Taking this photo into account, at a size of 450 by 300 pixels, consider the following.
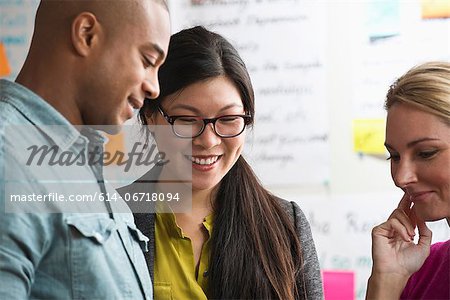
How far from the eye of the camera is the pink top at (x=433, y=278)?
1.23 m

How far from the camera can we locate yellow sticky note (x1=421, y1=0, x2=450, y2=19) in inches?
77.2

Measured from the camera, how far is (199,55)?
1.32 meters

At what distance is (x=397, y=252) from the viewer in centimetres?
129

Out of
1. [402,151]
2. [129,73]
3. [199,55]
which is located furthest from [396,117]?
[129,73]

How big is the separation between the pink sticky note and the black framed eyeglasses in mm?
900

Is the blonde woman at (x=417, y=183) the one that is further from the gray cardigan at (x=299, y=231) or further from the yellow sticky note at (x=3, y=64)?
the yellow sticky note at (x=3, y=64)

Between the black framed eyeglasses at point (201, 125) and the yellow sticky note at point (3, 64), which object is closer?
the black framed eyeglasses at point (201, 125)

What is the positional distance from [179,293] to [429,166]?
0.54 m

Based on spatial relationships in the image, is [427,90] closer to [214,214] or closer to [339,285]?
[214,214]

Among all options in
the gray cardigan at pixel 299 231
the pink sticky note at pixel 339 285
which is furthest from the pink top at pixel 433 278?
the pink sticky note at pixel 339 285

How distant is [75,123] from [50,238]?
0.62ft

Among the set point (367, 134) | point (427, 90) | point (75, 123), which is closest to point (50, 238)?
point (75, 123)

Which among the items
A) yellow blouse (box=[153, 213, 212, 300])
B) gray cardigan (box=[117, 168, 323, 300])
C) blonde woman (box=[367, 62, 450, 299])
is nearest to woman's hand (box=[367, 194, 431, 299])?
blonde woman (box=[367, 62, 450, 299])

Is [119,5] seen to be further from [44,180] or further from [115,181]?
[115,181]
